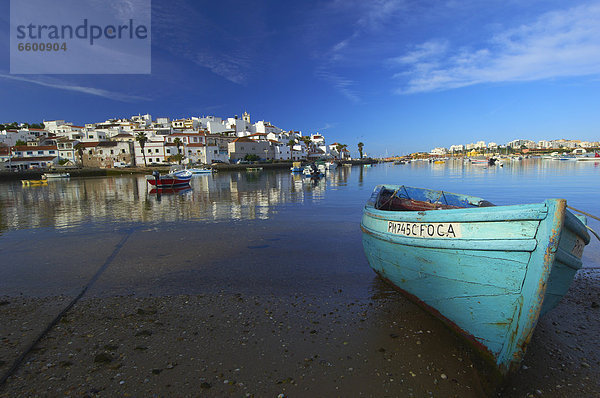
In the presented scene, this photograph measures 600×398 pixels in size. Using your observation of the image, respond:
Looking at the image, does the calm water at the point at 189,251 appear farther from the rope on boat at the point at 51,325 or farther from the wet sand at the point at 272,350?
the wet sand at the point at 272,350

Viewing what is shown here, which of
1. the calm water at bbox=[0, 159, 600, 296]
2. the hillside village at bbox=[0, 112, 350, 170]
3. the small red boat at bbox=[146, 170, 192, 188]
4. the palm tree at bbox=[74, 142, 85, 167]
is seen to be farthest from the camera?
the palm tree at bbox=[74, 142, 85, 167]

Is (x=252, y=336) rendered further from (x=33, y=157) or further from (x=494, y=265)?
(x=33, y=157)

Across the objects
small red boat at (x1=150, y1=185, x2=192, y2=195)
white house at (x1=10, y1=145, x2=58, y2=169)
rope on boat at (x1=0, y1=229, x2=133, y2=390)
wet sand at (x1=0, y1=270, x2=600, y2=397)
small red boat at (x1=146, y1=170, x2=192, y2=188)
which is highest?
white house at (x1=10, y1=145, x2=58, y2=169)

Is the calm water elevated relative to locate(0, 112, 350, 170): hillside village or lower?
lower

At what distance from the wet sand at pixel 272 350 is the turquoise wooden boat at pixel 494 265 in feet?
2.03

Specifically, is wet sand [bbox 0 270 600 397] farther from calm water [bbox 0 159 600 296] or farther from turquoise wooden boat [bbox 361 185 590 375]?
calm water [bbox 0 159 600 296]

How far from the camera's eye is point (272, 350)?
15.3 ft

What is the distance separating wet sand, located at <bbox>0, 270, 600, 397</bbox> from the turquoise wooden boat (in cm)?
62

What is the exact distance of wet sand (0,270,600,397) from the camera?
3.89 meters

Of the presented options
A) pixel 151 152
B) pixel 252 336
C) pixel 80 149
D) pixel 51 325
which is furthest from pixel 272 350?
pixel 80 149

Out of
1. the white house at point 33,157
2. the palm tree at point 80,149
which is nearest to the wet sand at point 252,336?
the white house at point 33,157

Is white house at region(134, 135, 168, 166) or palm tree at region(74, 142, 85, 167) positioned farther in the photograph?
white house at region(134, 135, 168, 166)

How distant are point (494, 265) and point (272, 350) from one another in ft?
11.3

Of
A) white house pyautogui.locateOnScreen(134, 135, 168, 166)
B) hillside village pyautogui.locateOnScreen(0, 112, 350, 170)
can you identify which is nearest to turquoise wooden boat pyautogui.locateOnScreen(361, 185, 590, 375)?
hillside village pyautogui.locateOnScreen(0, 112, 350, 170)
